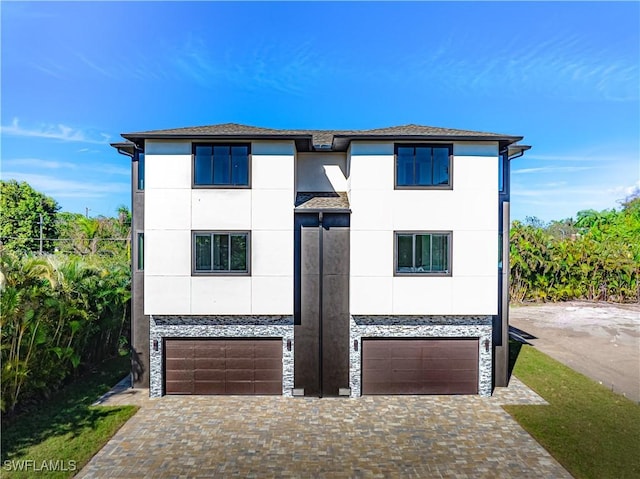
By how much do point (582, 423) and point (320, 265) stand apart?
773 cm

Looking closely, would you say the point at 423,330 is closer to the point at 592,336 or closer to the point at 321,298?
the point at 321,298

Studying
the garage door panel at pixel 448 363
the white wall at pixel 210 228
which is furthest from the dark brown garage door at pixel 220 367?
the garage door panel at pixel 448 363

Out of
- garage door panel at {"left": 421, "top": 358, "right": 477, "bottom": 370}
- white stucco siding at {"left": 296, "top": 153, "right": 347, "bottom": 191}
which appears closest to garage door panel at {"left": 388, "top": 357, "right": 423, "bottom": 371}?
garage door panel at {"left": 421, "top": 358, "right": 477, "bottom": 370}

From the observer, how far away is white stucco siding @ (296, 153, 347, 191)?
1109 centimetres

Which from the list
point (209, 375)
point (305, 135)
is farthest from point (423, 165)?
point (209, 375)

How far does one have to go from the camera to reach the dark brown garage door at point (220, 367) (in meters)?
10.2

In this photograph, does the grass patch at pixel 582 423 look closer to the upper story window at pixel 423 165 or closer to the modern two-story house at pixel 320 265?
the modern two-story house at pixel 320 265

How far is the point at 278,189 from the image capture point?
9.77 m

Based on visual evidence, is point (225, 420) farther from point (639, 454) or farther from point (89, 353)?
point (639, 454)

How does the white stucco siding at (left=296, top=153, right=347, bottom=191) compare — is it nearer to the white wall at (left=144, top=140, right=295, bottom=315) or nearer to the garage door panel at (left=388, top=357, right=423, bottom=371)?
the white wall at (left=144, top=140, right=295, bottom=315)

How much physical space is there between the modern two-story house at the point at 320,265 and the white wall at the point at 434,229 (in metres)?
0.03

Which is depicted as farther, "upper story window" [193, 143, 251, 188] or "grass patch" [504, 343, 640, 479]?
"upper story window" [193, 143, 251, 188]

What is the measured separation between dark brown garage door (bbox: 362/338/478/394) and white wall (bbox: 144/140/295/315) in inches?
121

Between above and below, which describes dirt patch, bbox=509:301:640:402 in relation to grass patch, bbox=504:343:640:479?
below
